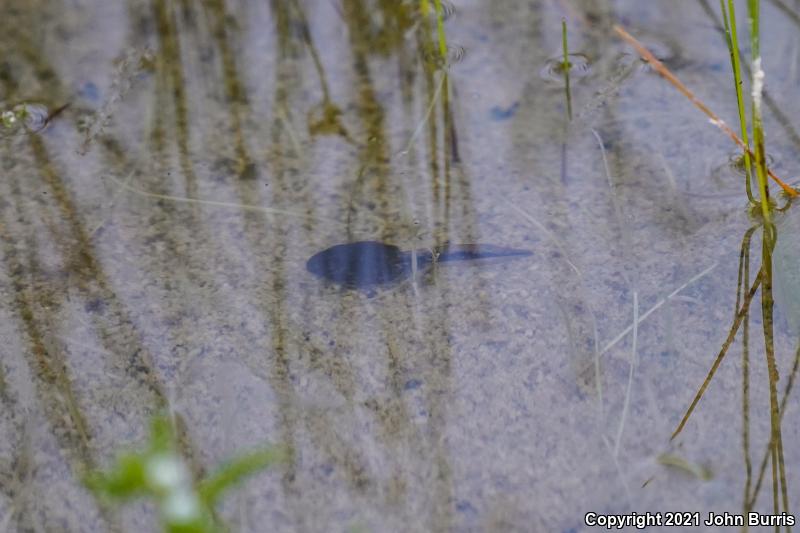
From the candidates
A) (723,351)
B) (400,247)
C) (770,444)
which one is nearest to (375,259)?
(400,247)

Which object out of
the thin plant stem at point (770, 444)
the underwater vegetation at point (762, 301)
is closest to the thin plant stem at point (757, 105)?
the underwater vegetation at point (762, 301)

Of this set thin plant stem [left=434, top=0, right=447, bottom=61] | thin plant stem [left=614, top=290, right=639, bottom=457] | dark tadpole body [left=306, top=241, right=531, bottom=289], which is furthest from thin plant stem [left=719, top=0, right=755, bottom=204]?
thin plant stem [left=434, top=0, right=447, bottom=61]

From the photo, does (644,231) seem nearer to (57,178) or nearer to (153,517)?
(153,517)

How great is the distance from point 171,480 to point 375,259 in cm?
75

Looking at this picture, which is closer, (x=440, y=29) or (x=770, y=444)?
(x=770, y=444)

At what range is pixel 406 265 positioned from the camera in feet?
5.34

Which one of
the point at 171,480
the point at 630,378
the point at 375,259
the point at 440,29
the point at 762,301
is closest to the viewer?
the point at 171,480

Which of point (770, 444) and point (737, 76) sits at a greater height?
point (737, 76)

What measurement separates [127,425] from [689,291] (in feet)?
3.11

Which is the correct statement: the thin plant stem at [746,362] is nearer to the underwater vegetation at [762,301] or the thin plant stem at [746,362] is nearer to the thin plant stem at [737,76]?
the underwater vegetation at [762,301]

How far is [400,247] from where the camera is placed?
1.67 metres

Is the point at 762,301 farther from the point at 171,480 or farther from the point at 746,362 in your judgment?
the point at 171,480

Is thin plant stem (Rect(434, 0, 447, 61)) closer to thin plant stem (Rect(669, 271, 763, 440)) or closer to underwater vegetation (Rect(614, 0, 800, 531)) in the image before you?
underwater vegetation (Rect(614, 0, 800, 531))

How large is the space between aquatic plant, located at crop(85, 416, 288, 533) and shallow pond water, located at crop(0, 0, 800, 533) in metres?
0.03
